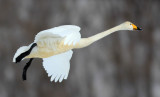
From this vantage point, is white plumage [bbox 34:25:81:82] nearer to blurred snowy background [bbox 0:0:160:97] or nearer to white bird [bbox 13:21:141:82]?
white bird [bbox 13:21:141:82]

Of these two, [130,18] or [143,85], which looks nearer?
[130,18]

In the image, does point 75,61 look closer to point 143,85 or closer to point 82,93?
point 82,93

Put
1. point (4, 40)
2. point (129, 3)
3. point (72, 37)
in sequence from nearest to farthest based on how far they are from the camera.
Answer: point (72, 37), point (4, 40), point (129, 3)

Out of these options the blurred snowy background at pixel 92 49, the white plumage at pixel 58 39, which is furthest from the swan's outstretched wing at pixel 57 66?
the blurred snowy background at pixel 92 49

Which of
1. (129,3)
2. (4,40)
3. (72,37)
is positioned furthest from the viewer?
(129,3)

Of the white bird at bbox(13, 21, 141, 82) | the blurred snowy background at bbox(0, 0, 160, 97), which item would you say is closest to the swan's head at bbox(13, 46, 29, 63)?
the white bird at bbox(13, 21, 141, 82)

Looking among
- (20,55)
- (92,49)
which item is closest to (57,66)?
(20,55)

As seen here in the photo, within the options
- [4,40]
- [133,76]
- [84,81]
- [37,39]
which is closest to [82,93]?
[84,81]

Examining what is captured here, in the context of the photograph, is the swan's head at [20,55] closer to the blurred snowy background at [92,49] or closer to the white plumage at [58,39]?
the white plumage at [58,39]

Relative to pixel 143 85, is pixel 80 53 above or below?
above
